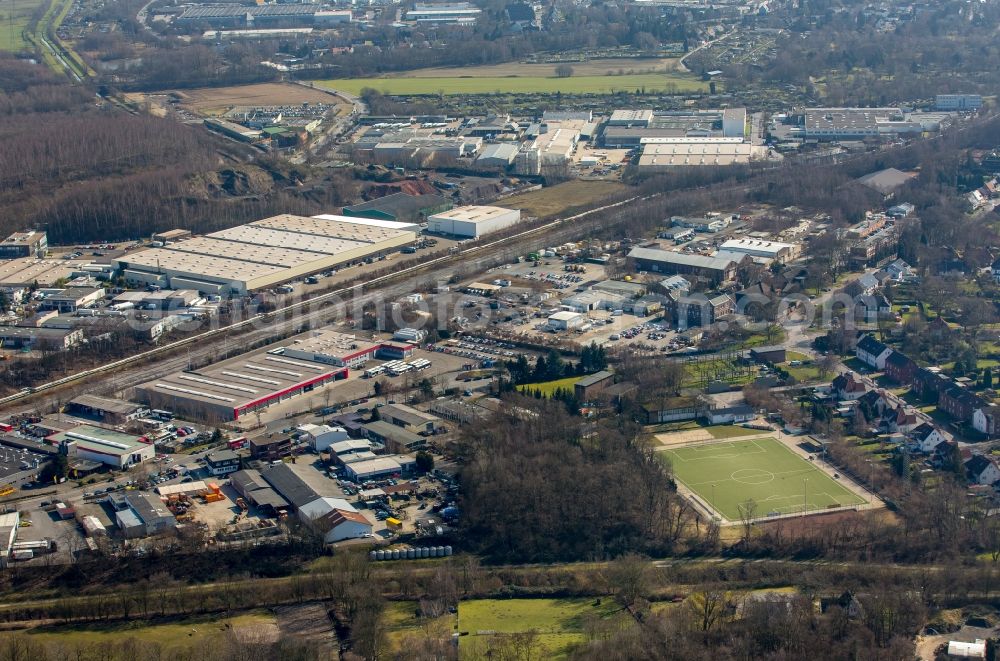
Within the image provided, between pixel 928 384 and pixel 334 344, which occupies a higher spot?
pixel 334 344

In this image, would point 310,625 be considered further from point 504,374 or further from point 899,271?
point 899,271

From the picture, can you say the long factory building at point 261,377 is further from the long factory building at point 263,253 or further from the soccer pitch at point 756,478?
the soccer pitch at point 756,478

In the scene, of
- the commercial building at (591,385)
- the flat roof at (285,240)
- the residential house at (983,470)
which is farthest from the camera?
the flat roof at (285,240)

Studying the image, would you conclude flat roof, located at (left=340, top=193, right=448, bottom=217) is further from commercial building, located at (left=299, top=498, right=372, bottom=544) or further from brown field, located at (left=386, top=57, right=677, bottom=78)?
brown field, located at (left=386, top=57, right=677, bottom=78)

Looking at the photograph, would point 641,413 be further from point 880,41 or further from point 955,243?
point 880,41

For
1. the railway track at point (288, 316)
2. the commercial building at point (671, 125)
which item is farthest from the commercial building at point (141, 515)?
the commercial building at point (671, 125)

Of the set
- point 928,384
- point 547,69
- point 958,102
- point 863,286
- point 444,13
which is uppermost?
point 444,13

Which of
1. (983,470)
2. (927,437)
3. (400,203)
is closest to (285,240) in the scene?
(400,203)
